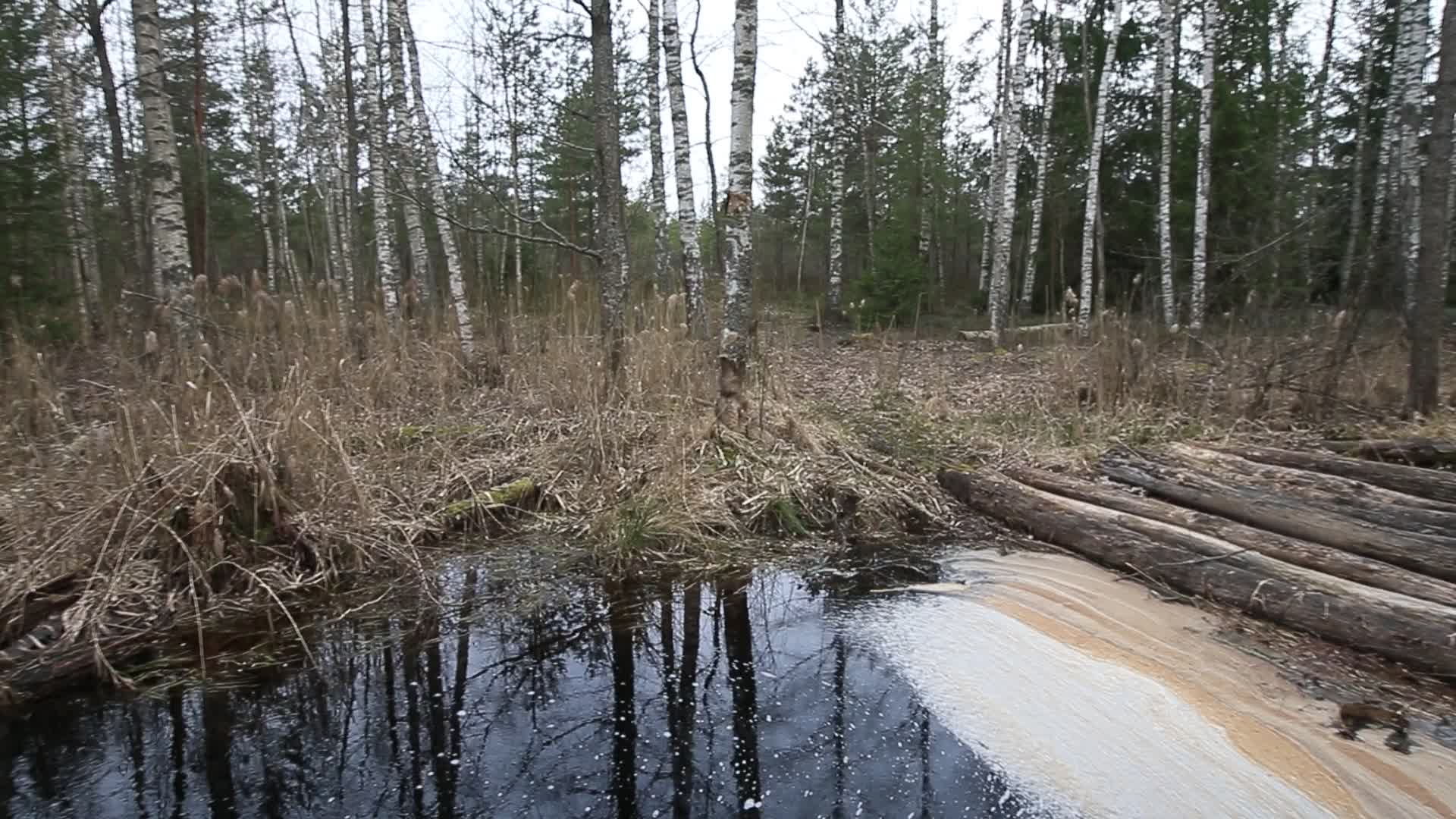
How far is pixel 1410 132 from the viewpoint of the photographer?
8.15m

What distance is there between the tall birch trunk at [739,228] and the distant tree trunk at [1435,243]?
18.3 feet

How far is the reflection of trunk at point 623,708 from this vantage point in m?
2.58

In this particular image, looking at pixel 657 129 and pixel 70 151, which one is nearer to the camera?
pixel 70 151

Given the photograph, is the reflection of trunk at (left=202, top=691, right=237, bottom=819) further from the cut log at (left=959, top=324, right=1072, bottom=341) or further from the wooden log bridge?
the cut log at (left=959, top=324, right=1072, bottom=341)

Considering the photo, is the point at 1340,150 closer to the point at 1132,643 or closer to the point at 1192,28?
the point at 1192,28

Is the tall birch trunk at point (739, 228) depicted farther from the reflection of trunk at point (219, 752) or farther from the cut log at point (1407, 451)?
the cut log at point (1407, 451)

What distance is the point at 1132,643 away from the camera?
140 inches

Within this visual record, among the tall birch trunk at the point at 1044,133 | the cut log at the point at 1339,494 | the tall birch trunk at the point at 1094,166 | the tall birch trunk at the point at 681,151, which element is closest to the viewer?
the cut log at the point at 1339,494

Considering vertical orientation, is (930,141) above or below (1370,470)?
above

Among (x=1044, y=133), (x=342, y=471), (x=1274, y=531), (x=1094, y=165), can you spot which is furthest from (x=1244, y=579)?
(x=1044, y=133)

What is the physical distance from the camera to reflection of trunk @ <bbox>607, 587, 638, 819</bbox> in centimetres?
258

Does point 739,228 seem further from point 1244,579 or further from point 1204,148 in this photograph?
point 1204,148

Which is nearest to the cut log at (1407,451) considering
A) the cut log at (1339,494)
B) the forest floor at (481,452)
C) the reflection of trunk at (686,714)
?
the forest floor at (481,452)

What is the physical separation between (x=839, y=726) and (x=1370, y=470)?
15.0 feet
